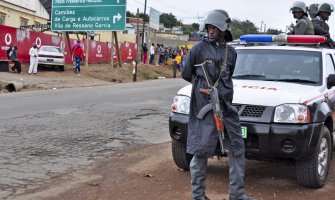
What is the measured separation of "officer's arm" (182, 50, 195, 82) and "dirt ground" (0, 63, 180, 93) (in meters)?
15.2

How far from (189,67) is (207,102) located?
0.39m

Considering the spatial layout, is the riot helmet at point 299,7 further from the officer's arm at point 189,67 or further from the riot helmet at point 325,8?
the officer's arm at point 189,67

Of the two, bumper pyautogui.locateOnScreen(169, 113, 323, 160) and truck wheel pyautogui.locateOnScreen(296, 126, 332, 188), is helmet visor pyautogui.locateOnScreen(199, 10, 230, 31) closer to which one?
bumper pyautogui.locateOnScreen(169, 113, 323, 160)

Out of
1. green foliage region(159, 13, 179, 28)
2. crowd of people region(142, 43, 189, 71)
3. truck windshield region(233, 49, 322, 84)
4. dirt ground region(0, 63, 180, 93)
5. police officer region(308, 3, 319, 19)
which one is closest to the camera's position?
truck windshield region(233, 49, 322, 84)

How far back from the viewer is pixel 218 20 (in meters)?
4.46

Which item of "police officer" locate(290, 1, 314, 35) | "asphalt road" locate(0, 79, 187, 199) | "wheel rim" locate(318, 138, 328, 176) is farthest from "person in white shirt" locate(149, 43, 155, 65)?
"wheel rim" locate(318, 138, 328, 176)

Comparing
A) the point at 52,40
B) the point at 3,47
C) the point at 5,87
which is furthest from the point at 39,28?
the point at 5,87

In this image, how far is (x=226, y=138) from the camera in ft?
15.3

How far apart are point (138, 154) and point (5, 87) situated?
12861mm

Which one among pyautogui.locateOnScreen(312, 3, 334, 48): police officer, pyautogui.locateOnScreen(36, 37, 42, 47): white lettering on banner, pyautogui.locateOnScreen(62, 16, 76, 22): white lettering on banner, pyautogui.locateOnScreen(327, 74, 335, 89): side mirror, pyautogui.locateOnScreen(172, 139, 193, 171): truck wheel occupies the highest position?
pyautogui.locateOnScreen(62, 16, 76, 22): white lettering on banner

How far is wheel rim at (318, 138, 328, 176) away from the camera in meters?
5.51

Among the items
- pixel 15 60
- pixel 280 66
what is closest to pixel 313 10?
pixel 280 66

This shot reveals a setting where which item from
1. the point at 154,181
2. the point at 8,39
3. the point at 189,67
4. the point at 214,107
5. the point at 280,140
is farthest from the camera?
the point at 8,39

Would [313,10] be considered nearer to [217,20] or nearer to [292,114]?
[292,114]
